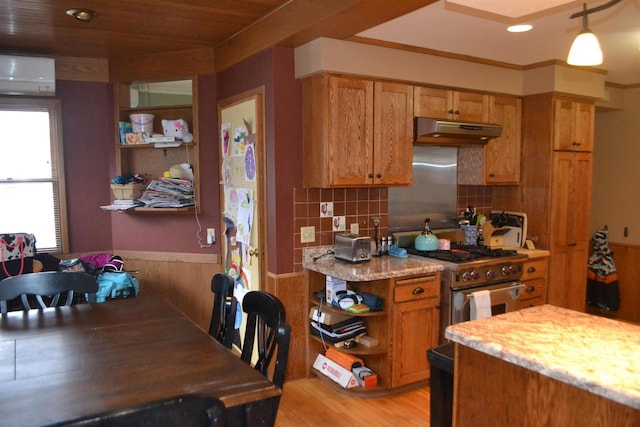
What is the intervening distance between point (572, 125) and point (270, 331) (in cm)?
361

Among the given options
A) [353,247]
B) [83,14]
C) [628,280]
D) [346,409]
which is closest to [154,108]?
[83,14]

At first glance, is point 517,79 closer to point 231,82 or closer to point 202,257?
point 231,82

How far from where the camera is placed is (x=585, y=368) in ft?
4.67

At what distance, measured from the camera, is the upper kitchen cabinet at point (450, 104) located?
369cm

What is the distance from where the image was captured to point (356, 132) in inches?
Result: 132

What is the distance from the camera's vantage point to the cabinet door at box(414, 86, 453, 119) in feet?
12.0

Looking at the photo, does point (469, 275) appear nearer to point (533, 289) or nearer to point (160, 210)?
point (533, 289)

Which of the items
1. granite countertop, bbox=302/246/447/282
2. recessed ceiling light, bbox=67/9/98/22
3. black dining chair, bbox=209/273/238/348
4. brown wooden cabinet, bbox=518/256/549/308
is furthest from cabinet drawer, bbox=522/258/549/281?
recessed ceiling light, bbox=67/9/98/22

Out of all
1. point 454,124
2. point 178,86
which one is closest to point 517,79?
→ point 454,124

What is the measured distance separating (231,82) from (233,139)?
18.0 inches

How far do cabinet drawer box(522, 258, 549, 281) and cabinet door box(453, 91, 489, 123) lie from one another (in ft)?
4.12

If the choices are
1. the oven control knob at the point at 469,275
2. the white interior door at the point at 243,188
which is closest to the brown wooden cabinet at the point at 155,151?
the white interior door at the point at 243,188

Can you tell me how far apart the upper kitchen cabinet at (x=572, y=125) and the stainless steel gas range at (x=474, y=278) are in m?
1.15

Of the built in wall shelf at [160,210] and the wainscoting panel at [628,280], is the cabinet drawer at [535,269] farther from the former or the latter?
the built in wall shelf at [160,210]
